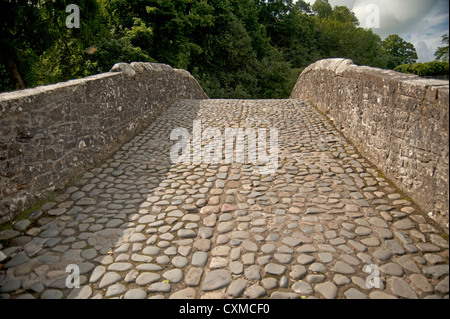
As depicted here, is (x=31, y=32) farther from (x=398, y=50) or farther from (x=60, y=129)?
(x=398, y=50)

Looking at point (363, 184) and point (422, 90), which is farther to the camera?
point (363, 184)

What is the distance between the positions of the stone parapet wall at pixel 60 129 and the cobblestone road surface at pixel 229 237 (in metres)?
0.29

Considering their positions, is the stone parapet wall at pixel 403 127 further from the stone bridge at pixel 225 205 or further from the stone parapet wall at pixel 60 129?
the stone parapet wall at pixel 60 129

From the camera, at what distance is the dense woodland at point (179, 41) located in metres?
9.87

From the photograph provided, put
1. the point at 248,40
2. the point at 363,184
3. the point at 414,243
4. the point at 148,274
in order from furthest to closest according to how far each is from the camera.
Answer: the point at 248,40
the point at 363,184
the point at 414,243
the point at 148,274

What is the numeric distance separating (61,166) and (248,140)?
3.40 meters

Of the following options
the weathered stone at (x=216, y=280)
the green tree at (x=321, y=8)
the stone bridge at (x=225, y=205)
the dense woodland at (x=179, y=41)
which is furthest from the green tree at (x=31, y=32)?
the green tree at (x=321, y=8)

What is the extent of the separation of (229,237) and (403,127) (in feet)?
8.13

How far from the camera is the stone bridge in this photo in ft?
8.89

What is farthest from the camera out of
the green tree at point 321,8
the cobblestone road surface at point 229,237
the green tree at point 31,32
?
the green tree at point 321,8
